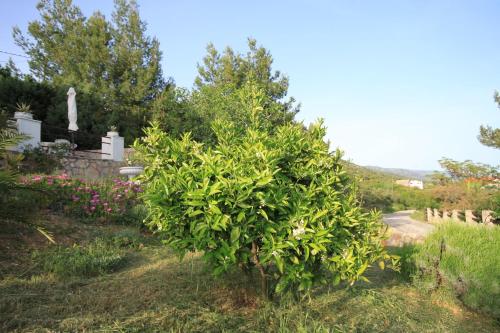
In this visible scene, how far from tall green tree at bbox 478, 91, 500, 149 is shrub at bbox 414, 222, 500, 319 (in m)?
11.4

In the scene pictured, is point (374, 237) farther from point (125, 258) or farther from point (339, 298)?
point (125, 258)

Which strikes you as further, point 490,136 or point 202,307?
point 490,136

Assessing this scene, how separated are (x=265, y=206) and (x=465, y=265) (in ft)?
10.7

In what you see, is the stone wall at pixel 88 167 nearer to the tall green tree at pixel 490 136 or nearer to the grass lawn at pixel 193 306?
the grass lawn at pixel 193 306

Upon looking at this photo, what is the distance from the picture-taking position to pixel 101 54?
2156cm

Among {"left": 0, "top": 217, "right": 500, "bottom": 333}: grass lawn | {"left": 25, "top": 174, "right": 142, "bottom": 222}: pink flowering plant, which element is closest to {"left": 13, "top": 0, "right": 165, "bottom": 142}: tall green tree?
{"left": 25, "top": 174, "right": 142, "bottom": 222}: pink flowering plant

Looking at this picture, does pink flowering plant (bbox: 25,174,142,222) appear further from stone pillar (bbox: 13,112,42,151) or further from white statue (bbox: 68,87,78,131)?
white statue (bbox: 68,87,78,131)

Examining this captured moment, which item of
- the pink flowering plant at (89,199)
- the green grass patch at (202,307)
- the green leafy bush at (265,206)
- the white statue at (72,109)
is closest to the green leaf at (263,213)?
the green leafy bush at (265,206)

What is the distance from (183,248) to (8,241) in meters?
3.61

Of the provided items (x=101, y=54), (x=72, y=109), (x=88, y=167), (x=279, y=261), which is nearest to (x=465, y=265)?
(x=279, y=261)

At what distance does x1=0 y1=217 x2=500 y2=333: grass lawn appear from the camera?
2715 millimetres

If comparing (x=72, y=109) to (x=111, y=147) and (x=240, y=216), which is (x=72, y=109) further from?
(x=240, y=216)

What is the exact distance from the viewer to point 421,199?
19828mm

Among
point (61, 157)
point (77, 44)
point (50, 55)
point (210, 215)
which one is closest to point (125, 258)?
point (210, 215)
